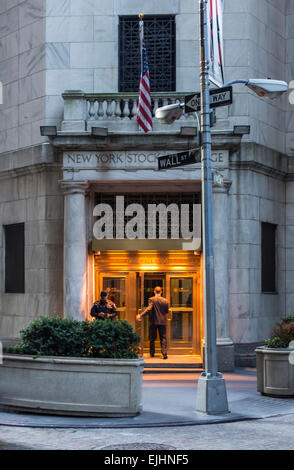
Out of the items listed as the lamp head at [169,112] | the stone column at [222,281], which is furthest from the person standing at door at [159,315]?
the lamp head at [169,112]

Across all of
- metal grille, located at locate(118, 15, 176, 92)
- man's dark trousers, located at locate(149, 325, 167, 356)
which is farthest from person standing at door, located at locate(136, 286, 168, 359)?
metal grille, located at locate(118, 15, 176, 92)

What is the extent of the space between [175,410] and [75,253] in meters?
6.61

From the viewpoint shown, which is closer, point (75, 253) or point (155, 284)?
point (75, 253)

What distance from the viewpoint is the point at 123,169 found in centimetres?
1834

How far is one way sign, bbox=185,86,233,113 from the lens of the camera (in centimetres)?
1255

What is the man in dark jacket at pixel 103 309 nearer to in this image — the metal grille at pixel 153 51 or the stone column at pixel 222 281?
the stone column at pixel 222 281

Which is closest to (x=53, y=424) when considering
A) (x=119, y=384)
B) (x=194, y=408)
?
(x=119, y=384)

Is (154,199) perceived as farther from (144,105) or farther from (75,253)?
(144,105)

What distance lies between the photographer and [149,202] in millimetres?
19297

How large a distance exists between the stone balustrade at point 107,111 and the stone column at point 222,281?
7.66ft

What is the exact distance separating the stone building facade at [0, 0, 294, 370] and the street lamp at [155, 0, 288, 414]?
16.7ft

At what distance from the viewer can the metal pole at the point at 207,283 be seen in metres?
12.3

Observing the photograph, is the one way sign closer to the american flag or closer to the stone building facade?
the american flag

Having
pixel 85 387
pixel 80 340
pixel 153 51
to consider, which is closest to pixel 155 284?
pixel 153 51
